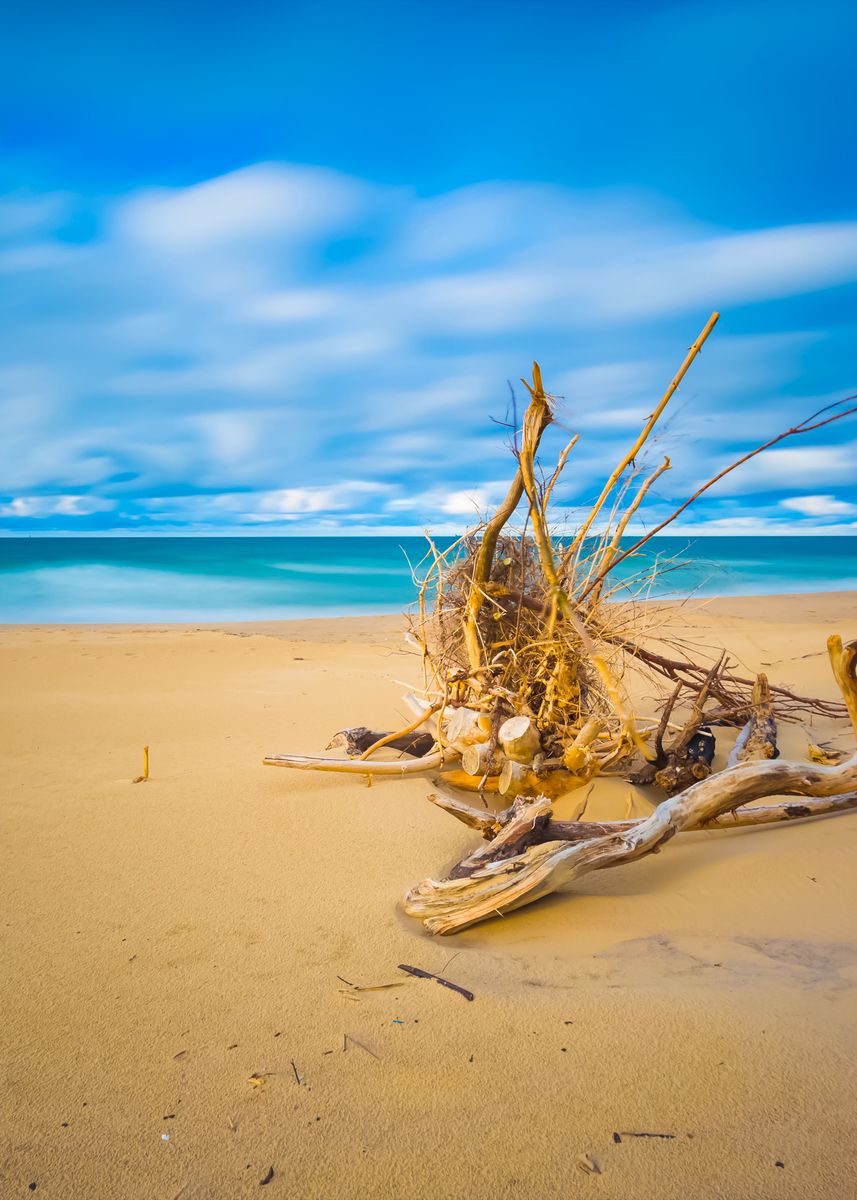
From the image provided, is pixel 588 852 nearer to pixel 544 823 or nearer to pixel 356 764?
pixel 544 823

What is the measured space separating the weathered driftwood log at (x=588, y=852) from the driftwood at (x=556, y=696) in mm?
11

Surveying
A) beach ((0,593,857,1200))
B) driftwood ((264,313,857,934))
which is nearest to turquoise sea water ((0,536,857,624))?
driftwood ((264,313,857,934))

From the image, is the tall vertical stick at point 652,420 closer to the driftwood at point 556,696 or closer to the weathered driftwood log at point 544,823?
the driftwood at point 556,696

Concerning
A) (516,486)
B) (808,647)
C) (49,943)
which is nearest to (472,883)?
(49,943)

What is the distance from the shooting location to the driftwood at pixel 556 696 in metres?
3.78

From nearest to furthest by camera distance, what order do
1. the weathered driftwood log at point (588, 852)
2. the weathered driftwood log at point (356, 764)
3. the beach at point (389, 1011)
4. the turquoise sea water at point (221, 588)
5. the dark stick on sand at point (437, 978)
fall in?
the beach at point (389, 1011) → the dark stick on sand at point (437, 978) → the weathered driftwood log at point (588, 852) → the weathered driftwood log at point (356, 764) → the turquoise sea water at point (221, 588)

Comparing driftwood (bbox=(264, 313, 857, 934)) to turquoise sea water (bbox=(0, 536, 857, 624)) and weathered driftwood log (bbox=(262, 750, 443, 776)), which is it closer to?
weathered driftwood log (bbox=(262, 750, 443, 776))

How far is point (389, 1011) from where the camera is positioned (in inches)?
98.7

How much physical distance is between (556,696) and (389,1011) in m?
2.60

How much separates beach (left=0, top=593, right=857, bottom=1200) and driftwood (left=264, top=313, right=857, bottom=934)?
252mm

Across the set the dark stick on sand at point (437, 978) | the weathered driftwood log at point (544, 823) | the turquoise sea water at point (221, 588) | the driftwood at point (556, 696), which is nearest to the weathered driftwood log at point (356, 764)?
the driftwood at point (556, 696)

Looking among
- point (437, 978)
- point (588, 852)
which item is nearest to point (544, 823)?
point (588, 852)

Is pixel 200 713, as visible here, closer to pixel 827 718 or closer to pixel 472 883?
pixel 472 883

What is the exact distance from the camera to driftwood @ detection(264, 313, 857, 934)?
12.4 ft
